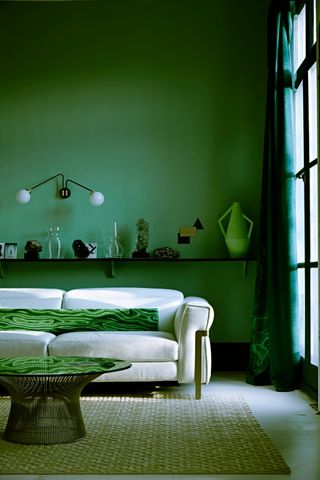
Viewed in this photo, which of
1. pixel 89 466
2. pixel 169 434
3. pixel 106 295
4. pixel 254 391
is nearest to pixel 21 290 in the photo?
pixel 106 295

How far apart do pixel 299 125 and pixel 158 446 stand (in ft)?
9.18

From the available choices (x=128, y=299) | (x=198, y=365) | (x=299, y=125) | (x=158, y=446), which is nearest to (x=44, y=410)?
(x=158, y=446)

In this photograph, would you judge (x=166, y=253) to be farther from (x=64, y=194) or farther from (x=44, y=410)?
(x=44, y=410)

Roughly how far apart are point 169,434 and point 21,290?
2243 millimetres

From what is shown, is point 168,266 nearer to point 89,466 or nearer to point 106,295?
point 106,295

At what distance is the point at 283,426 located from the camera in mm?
3959

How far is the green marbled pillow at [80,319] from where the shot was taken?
5328 mm

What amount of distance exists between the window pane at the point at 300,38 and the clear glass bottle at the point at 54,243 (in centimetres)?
229

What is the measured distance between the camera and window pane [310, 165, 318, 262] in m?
4.84

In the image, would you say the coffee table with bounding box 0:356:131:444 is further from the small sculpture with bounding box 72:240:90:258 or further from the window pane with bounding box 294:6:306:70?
the window pane with bounding box 294:6:306:70

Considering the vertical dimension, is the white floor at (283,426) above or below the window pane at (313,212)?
below

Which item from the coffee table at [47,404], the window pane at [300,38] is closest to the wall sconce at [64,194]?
the window pane at [300,38]

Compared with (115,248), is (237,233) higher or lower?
higher

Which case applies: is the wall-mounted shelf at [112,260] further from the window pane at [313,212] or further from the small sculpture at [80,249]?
the window pane at [313,212]
